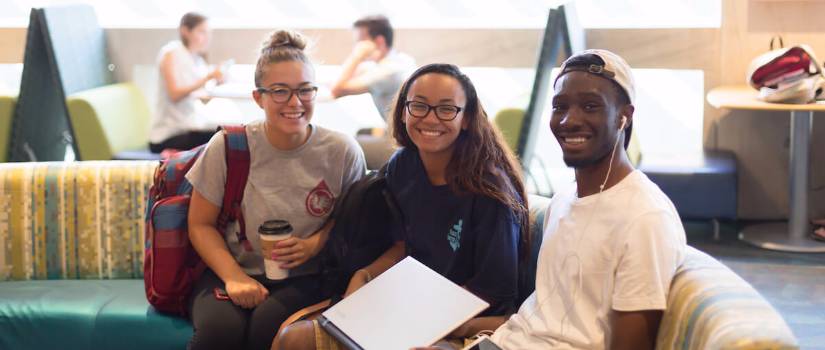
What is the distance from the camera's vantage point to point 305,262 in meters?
2.88

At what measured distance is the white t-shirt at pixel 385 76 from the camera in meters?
5.42

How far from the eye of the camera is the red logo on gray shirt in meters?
2.89

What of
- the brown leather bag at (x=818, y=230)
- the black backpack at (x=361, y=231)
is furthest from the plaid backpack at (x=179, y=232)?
the brown leather bag at (x=818, y=230)

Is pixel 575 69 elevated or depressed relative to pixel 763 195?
elevated

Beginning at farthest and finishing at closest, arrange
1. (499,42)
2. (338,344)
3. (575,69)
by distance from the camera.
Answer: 1. (499,42)
2. (338,344)
3. (575,69)

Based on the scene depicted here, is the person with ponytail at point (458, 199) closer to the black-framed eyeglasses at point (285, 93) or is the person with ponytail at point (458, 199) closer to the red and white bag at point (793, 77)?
the black-framed eyeglasses at point (285, 93)

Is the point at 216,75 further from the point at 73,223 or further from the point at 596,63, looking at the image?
the point at 596,63

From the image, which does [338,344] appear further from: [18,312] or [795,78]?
[795,78]

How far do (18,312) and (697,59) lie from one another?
392 cm

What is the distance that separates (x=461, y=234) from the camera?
2.55 m

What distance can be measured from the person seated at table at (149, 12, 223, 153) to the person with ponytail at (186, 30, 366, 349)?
8.94 ft

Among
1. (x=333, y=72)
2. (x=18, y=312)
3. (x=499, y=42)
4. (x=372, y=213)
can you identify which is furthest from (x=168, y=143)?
(x=372, y=213)

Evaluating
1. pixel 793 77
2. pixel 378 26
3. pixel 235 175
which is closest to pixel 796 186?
pixel 793 77

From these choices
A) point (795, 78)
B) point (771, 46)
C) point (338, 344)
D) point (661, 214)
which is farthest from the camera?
point (771, 46)
